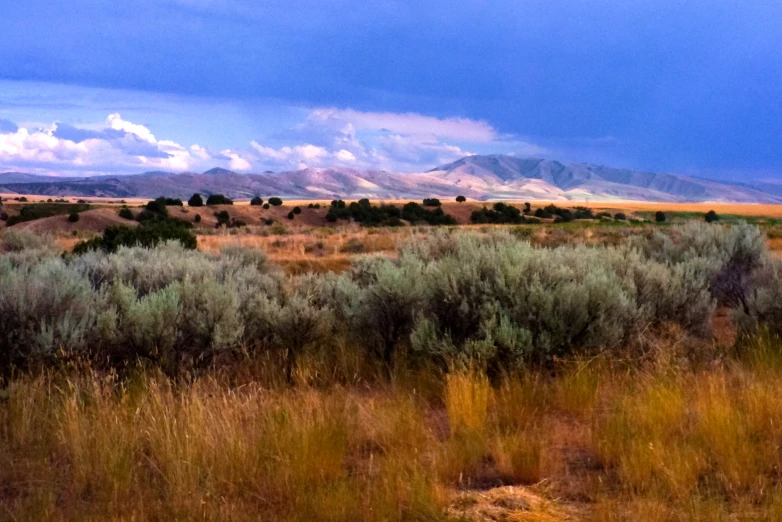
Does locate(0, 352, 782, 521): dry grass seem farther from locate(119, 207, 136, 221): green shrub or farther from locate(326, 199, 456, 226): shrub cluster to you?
locate(326, 199, 456, 226): shrub cluster

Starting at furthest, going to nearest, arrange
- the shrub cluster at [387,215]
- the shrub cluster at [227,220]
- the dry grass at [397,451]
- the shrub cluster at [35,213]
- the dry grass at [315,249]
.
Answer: the shrub cluster at [387,215], the shrub cluster at [227,220], the shrub cluster at [35,213], the dry grass at [315,249], the dry grass at [397,451]

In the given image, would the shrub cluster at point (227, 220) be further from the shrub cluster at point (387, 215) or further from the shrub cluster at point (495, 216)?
the shrub cluster at point (495, 216)

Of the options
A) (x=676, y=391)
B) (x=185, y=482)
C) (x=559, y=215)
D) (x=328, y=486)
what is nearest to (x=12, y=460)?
(x=185, y=482)

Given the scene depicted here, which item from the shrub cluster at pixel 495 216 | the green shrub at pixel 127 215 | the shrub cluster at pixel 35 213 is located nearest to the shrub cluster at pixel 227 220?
the green shrub at pixel 127 215

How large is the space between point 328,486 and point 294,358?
3363 millimetres

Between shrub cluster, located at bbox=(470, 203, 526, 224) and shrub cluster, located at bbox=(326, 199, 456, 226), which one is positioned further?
shrub cluster, located at bbox=(470, 203, 526, 224)

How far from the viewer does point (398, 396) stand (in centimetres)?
659

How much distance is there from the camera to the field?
453 centimetres

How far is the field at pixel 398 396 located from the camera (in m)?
4.53

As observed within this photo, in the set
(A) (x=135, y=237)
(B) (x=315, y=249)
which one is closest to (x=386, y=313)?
(A) (x=135, y=237)

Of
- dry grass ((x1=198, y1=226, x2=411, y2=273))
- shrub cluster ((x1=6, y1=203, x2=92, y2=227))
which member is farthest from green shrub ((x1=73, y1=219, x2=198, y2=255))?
shrub cluster ((x1=6, y1=203, x2=92, y2=227))

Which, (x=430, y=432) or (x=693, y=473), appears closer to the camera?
(x=693, y=473)

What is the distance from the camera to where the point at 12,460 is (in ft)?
16.7

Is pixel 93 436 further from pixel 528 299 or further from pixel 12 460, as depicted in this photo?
pixel 528 299
